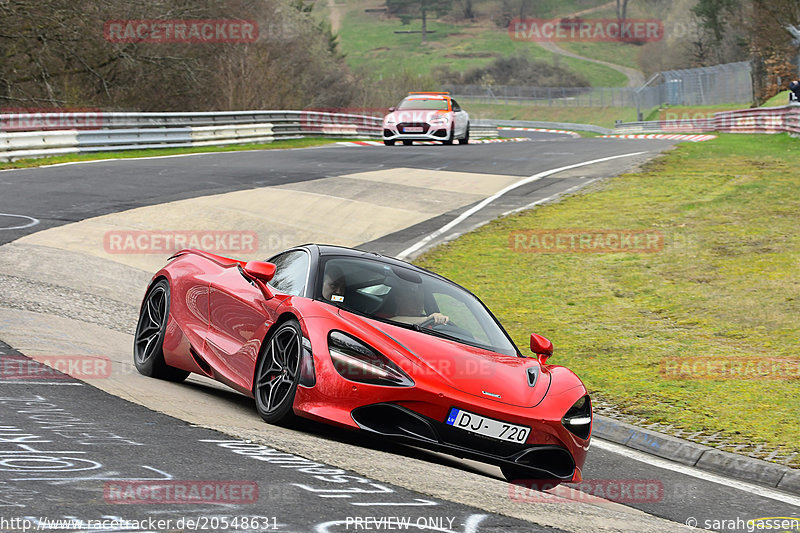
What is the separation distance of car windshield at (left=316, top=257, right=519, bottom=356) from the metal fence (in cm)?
6489

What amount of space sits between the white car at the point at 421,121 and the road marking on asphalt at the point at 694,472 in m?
26.6

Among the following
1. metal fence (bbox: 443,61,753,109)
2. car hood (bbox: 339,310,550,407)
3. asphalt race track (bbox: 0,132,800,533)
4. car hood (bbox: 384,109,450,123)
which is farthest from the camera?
metal fence (bbox: 443,61,753,109)

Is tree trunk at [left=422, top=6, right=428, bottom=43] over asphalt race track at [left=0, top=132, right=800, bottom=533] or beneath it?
over

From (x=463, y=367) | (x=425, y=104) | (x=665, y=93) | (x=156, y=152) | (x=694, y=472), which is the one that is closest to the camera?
(x=463, y=367)

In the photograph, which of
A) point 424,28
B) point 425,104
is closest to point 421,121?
point 425,104

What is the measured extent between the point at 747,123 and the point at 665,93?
3765 cm

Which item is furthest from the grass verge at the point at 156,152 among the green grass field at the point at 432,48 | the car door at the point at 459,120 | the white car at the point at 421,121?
the green grass field at the point at 432,48

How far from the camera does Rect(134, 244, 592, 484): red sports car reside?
628 centimetres

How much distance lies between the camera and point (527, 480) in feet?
22.1

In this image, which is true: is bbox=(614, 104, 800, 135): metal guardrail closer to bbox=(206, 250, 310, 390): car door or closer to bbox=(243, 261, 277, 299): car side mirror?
bbox=(206, 250, 310, 390): car door

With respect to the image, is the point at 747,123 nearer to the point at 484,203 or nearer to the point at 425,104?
the point at 425,104

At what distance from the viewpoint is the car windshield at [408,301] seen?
7172 millimetres

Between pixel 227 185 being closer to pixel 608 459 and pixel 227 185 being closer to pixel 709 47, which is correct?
pixel 608 459

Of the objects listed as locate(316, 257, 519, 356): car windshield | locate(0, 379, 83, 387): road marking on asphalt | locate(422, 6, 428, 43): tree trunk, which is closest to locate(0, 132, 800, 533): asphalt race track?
locate(0, 379, 83, 387): road marking on asphalt
